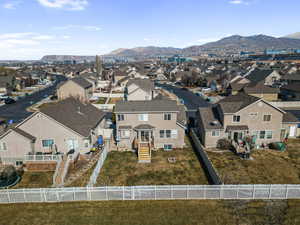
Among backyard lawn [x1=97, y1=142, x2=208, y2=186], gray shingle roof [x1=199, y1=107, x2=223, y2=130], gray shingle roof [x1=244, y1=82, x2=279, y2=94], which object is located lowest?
backyard lawn [x1=97, y1=142, x2=208, y2=186]

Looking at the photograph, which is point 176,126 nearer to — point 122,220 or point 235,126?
point 235,126

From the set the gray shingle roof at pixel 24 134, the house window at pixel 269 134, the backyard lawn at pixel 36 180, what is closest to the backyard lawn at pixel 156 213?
the backyard lawn at pixel 36 180

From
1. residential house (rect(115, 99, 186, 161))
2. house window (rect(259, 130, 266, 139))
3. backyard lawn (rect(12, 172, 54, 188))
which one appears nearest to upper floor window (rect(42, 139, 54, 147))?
backyard lawn (rect(12, 172, 54, 188))

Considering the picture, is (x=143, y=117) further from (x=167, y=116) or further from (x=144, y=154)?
(x=144, y=154)

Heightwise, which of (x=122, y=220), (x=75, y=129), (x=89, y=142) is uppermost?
(x=75, y=129)

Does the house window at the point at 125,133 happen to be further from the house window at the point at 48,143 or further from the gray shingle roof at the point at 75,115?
the house window at the point at 48,143

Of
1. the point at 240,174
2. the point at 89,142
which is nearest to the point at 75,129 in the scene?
the point at 89,142

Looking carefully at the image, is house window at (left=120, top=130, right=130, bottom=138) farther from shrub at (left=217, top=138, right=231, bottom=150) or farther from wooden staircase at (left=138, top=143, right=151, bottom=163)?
shrub at (left=217, top=138, right=231, bottom=150)

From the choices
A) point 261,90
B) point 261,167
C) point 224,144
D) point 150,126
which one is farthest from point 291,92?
point 150,126
